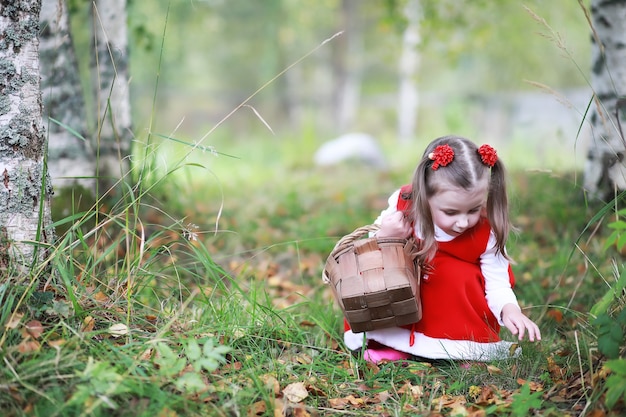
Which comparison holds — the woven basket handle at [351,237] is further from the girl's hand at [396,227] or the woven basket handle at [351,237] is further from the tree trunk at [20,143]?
the tree trunk at [20,143]

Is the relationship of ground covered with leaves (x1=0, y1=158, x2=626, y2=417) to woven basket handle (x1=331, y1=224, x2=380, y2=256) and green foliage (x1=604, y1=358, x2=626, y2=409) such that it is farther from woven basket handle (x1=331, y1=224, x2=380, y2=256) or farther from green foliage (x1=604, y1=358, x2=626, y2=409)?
woven basket handle (x1=331, y1=224, x2=380, y2=256)

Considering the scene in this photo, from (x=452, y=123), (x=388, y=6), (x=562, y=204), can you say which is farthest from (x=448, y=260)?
(x=452, y=123)

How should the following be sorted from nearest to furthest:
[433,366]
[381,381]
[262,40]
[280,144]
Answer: [381,381] < [433,366] < [280,144] < [262,40]

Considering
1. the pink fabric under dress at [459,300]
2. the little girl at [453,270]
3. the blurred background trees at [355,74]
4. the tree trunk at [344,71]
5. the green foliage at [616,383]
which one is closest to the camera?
the green foliage at [616,383]

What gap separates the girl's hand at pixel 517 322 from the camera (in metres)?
2.32

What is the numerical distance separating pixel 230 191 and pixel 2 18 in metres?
4.47

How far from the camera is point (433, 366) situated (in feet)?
8.39

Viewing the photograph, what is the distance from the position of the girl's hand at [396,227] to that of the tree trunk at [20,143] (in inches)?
52.6

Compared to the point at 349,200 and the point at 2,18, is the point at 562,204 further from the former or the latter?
the point at 2,18

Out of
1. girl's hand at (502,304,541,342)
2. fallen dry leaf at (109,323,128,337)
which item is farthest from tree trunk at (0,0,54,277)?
girl's hand at (502,304,541,342)

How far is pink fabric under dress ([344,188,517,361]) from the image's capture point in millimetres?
2549

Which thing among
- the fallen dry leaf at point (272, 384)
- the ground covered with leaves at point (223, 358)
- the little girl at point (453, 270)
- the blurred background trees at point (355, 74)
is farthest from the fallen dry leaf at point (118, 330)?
the blurred background trees at point (355, 74)

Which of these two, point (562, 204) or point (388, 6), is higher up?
point (388, 6)

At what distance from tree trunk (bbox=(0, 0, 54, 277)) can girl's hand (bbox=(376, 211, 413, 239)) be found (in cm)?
134
